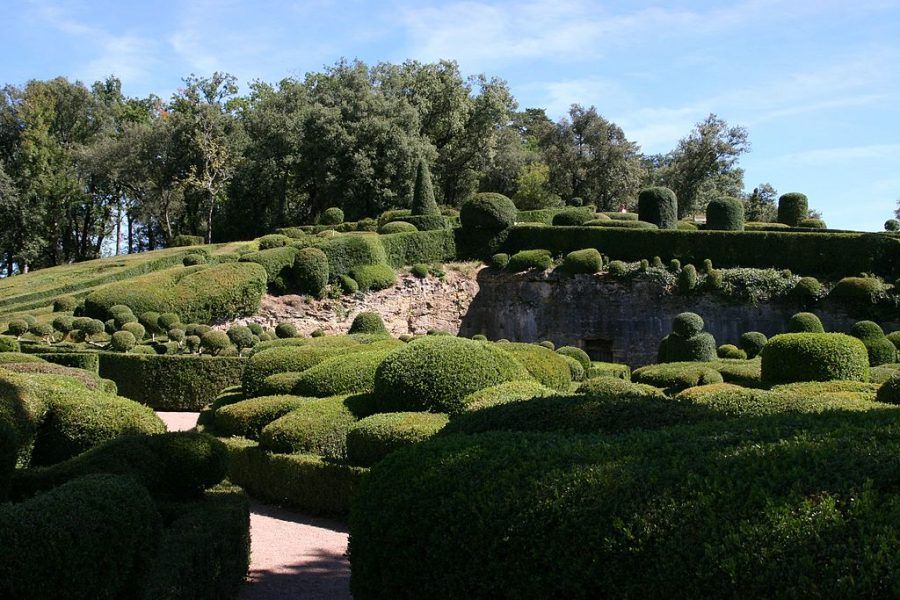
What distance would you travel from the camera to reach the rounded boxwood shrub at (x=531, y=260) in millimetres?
32625

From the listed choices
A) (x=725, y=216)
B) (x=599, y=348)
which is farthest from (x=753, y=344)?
(x=725, y=216)

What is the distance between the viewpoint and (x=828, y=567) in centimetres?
324

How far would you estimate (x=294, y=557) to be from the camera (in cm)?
782

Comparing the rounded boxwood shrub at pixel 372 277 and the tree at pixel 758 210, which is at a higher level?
the tree at pixel 758 210

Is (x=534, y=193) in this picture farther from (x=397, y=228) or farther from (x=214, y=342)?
(x=214, y=342)

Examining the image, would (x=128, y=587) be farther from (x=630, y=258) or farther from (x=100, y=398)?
(x=630, y=258)

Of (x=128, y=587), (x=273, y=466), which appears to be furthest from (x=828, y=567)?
(x=273, y=466)

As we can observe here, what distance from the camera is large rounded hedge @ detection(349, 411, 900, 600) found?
133 inches

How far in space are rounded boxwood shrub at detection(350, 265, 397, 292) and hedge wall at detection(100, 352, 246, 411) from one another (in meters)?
12.2

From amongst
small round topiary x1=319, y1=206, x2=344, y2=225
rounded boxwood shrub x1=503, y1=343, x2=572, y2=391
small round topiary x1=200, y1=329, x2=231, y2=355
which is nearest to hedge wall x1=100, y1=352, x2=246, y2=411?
Result: small round topiary x1=200, y1=329, x2=231, y2=355

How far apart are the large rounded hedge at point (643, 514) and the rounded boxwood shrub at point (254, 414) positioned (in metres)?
6.32

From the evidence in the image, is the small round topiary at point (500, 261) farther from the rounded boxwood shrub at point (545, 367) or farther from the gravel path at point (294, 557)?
the gravel path at point (294, 557)

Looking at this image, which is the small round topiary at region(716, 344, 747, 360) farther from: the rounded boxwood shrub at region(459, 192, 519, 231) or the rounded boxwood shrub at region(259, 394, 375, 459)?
the rounded boxwood shrub at region(259, 394, 375, 459)

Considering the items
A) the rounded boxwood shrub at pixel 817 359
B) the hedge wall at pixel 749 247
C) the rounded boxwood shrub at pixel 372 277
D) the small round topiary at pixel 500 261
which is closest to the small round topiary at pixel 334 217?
the rounded boxwood shrub at pixel 372 277
